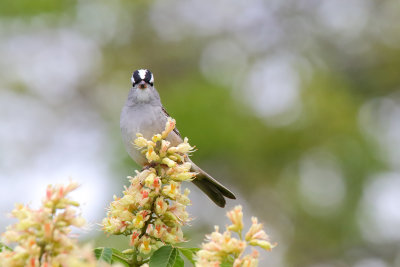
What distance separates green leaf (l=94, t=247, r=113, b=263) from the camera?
7.28 feet

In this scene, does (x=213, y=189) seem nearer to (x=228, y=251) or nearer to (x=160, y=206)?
(x=160, y=206)

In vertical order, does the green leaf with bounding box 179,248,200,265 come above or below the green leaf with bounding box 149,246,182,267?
above

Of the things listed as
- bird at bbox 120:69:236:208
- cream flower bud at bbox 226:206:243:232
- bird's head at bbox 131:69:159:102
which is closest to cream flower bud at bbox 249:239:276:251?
cream flower bud at bbox 226:206:243:232

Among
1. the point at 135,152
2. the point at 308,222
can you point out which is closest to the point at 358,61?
the point at 308,222

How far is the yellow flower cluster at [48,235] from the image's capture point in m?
1.80

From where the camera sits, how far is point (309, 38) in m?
15.0

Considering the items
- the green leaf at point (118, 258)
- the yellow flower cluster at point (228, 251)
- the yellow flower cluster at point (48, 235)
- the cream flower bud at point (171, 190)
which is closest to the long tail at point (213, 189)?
the cream flower bud at point (171, 190)

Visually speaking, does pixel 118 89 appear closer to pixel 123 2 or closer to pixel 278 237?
pixel 123 2

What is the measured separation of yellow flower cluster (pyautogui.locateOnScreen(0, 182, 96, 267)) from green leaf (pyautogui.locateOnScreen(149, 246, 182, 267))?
0.47 meters

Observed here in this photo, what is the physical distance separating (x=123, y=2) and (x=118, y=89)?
187cm

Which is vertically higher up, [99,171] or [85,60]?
[85,60]

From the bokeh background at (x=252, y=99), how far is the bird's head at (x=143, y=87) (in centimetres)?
535

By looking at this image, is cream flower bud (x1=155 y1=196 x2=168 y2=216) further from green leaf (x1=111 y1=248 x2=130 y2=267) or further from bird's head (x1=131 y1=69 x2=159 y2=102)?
bird's head (x1=131 y1=69 x2=159 y2=102)

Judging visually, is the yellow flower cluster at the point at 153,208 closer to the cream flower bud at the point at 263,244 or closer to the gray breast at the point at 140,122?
the cream flower bud at the point at 263,244
